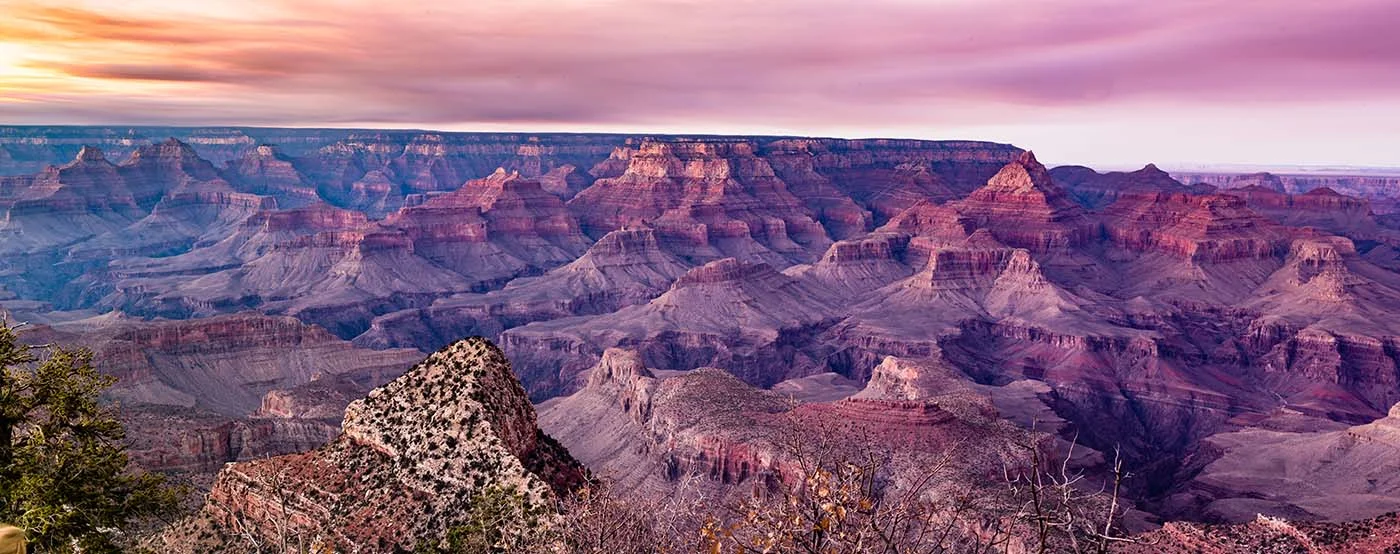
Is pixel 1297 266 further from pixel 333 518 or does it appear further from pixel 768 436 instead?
pixel 333 518

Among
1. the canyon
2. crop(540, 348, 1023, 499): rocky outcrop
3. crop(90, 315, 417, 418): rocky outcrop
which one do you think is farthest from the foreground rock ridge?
crop(90, 315, 417, 418): rocky outcrop

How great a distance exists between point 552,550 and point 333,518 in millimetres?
8969

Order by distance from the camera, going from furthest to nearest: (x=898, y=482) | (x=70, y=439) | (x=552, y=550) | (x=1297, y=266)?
(x=1297, y=266) → (x=898, y=482) → (x=70, y=439) → (x=552, y=550)

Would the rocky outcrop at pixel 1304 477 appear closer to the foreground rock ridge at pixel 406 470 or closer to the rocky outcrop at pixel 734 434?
the rocky outcrop at pixel 734 434

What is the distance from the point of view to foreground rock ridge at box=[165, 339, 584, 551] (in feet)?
109

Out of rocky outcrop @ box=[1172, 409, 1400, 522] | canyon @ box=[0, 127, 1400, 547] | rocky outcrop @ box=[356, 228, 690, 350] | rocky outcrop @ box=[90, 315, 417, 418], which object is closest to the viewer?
canyon @ box=[0, 127, 1400, 547]

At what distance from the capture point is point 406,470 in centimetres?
3506

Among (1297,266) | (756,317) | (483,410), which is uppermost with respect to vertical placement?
(483,410)

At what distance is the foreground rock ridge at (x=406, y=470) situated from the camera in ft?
109

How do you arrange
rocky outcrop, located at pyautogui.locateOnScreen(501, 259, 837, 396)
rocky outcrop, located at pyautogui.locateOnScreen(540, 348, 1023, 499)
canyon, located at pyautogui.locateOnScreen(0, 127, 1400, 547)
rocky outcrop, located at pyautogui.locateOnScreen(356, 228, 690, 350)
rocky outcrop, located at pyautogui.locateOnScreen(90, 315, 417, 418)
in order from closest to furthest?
canyon, located at pyautogui.locateOnScreen(0, 127, 1400, 547), rocky outcrop, located at pyautogui.locateOnScreen(540, 348, 1023, 499), rocky outcrop, located at pyautogui.locateOnScreen(90, 315, 417, 418), rocky outcrop, located at pyautogui.locateOnScreen(501, 259, 837, 396), rocky outcrop, located at pyautogui.locateOnScreen(356, 228, 690, 350)

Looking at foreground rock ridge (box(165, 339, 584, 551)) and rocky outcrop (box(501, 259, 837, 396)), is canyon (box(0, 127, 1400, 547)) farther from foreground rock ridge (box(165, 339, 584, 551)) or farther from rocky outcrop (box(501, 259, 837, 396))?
rocky outcrop (box(501, 259, 837, 396))

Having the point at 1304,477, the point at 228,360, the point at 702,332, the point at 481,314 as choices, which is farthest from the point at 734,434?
the point at 481,314

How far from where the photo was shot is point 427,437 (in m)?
35.9

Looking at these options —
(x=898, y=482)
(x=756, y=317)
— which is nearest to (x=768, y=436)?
(x=898, y=482)
